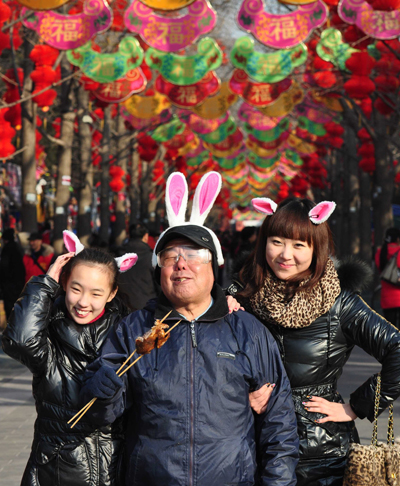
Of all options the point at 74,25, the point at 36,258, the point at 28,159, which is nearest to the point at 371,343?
the point at 74,25

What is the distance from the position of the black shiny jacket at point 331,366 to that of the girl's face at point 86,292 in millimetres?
697

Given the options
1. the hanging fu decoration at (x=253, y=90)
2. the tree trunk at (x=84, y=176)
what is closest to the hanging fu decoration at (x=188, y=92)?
the hanging fu decoration at (x=253, y=90)

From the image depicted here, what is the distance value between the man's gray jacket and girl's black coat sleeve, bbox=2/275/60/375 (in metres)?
0.41

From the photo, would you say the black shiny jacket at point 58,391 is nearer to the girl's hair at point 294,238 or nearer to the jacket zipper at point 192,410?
the jacket zipper at point 192,410

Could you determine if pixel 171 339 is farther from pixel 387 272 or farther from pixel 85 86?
pixel 85 86

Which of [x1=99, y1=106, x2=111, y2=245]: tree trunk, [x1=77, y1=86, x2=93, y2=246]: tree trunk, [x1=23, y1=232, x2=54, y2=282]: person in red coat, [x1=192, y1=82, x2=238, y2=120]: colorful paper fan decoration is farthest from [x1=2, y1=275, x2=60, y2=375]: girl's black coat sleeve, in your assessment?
[x1=99, y1=106, x2=111, y2=245]: tree trunk

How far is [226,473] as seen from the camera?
8.85ft

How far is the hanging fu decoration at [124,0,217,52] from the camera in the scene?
481 inches

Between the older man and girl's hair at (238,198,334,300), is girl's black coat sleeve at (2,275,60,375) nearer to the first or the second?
the older man

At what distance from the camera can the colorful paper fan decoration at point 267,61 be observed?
14.9m

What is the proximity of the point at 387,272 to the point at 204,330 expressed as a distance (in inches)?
331

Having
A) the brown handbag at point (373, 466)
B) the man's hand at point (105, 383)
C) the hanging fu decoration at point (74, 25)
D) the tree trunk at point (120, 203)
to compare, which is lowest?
the tree trunk at point (120, 203)

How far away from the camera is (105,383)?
2625mm

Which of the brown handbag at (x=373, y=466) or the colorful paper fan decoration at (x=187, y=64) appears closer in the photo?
the brown handbag at (x=373, y=466)
